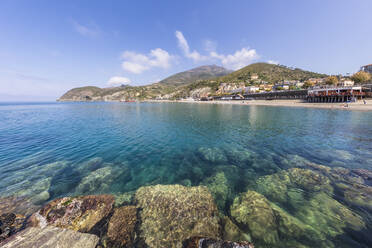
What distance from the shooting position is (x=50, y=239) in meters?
4.31

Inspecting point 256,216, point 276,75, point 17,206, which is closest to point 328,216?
point 256,216

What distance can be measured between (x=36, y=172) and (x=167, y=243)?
1188 cm

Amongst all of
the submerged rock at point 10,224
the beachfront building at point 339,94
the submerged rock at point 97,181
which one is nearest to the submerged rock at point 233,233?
the submerged rock at point 97,181

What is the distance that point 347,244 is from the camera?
4.41 meters

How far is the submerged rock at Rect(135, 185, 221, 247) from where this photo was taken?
16.3 ft

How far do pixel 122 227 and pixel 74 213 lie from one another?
242 cm

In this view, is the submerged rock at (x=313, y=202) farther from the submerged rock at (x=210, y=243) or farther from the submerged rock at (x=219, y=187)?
the submerged rock at (x=210, y=243)

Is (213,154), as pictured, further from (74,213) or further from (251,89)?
(251,89)

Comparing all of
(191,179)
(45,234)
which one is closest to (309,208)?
(191,179)

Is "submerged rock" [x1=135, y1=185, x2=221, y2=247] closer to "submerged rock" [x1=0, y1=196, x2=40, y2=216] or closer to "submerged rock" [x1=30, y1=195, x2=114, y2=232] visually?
"submerged rock" [x1=30, y1=195, x2=114, y2=232]

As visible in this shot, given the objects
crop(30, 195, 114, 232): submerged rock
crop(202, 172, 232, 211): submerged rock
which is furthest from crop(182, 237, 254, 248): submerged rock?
crop(30, 195, 114, 232): submerged rock

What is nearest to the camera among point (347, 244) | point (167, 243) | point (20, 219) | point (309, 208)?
point (347, 244)

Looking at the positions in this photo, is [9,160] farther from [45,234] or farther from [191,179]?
[191,179]

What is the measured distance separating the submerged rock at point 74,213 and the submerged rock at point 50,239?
37cm
